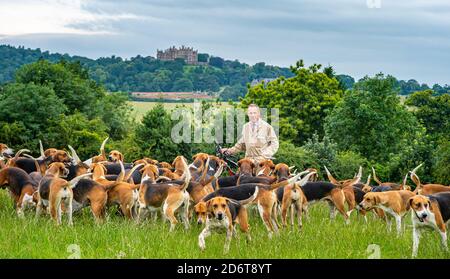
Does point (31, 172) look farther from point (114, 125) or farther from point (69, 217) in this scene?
point (114, 125)

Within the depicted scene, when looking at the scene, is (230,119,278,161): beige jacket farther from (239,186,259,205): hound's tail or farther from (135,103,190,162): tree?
(135,103,190,162): tree

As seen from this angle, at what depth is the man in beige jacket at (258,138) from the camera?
615 inches

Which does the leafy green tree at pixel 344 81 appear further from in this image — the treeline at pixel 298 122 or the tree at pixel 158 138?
the tree at pixel 158 138

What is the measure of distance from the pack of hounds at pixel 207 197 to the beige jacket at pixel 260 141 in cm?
96

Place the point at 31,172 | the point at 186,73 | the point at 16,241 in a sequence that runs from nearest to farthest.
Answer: the point at 16,241
the point at 31,172
the point at 186,73

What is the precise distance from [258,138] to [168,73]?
94157 mm

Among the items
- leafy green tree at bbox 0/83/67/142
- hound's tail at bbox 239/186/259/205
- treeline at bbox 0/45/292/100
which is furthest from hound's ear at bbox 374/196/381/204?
treeline at bbox 0/45/292/100

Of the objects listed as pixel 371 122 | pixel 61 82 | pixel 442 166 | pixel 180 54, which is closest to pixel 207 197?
pixel 442 166

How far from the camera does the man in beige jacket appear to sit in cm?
1563

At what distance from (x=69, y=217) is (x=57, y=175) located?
171 centimetres

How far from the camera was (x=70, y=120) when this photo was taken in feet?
115

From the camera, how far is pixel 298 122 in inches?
2089

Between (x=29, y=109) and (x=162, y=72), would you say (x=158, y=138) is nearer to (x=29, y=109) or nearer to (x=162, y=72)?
(x=29, y=109)
